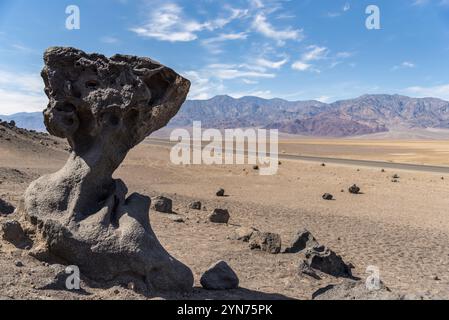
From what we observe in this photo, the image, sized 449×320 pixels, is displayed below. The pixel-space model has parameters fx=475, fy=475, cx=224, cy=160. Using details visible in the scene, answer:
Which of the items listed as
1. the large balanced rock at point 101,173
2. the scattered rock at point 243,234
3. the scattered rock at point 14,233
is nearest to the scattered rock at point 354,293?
the large balanced rock at point 101,173

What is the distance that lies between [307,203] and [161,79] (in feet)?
43.8

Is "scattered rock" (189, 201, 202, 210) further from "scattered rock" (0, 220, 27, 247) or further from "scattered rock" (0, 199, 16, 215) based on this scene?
"scattered rock" (0, 220, 27, 247)

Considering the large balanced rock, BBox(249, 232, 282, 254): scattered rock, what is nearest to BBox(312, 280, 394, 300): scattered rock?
the large balanced rock

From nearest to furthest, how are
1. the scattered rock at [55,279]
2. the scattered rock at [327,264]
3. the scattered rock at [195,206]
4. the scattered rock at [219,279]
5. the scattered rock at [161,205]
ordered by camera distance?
the scattered rock at [55,279]
the scattered rock at [219,279]
the scattered rock at [327,264]
the scattered rock at [161,205]
the scattered rock at [195,206]

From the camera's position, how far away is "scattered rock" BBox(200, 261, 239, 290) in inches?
297

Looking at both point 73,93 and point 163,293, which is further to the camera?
point 73,93

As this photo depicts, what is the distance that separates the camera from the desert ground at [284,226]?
25.3 ft

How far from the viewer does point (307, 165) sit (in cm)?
3959

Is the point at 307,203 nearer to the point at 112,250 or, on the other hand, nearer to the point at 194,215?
the point at 194,215

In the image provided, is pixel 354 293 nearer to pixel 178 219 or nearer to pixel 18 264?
pixel 18 264

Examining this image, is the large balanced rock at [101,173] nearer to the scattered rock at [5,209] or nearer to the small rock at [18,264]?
the small rock at [18,264]

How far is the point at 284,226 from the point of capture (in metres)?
14.4

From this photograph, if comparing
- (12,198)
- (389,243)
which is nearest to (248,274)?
(389,243)

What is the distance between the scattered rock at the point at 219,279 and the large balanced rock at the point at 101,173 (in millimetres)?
619
